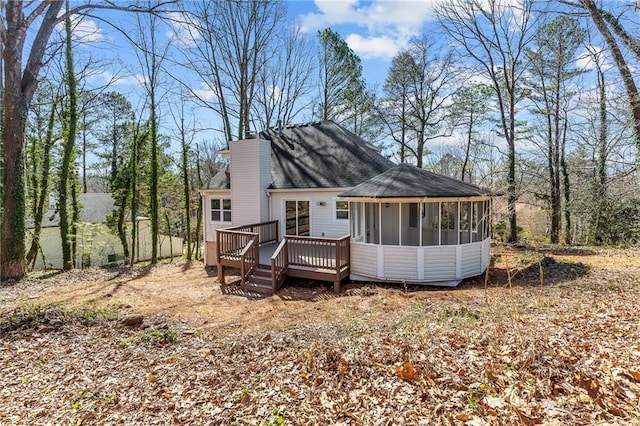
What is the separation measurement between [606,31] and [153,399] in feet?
41.5

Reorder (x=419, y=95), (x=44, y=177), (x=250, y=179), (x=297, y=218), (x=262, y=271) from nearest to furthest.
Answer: (x=262, y=271) < (x=297, y=218) < (x=250, y=179) < (x=44, y=177) < (x=419, y=95)

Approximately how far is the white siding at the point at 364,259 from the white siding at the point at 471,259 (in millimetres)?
2564

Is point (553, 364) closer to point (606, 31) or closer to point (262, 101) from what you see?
point (606, 31)

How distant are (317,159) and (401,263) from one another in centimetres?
639

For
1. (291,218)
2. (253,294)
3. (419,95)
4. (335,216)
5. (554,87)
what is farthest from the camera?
(419,95)

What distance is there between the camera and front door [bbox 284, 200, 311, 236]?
1285 cm

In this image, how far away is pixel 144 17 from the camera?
52.9 feet

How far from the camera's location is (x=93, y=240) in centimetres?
2236

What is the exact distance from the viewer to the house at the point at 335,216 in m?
9.32

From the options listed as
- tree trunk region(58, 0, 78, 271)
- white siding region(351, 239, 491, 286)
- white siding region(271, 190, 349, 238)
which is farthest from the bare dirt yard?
tree trunk region(58, 0, 78, 271)

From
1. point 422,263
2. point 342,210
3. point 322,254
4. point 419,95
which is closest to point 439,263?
point 422,263

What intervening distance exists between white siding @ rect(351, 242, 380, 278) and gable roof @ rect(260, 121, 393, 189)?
278cm

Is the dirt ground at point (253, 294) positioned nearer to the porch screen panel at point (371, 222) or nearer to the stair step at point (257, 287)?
the stair step at point (257, 287)

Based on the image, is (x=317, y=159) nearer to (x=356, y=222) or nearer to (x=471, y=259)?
(x=356, y=222)
